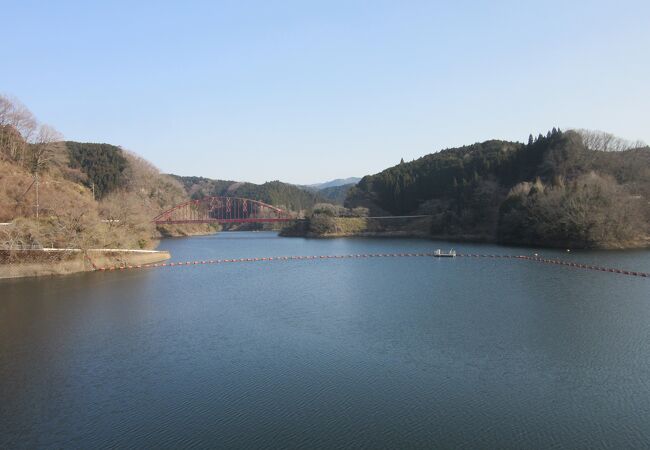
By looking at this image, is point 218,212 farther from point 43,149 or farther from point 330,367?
point 330,367

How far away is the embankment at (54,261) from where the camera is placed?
1089 inches

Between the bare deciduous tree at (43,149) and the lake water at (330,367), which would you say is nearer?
the lake water at (330,367)

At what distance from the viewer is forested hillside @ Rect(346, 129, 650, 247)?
4053cm

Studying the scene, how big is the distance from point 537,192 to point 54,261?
4102 centimetres

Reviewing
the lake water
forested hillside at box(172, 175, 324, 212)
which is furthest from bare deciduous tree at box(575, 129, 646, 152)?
forested hillside at box(172, 175, 324, 212)

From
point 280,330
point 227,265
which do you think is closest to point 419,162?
point 227,265

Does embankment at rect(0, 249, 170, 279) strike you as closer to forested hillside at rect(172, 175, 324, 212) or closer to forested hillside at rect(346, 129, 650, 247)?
forested hillside at rect(346, 129, 650, 247)

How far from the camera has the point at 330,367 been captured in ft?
40.2

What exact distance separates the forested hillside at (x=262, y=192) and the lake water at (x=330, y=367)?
94.8 metres

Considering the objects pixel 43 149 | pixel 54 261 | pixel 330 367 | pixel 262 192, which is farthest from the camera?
pixel 262 192

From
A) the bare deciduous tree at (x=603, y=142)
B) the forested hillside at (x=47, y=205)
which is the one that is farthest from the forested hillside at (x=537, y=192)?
the forested hillside at (x=47, y=205)

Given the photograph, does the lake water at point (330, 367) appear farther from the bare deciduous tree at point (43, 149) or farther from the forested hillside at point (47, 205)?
the bare deciduous tree at point (43, 149)

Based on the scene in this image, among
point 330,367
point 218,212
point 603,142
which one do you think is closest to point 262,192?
point 218,212

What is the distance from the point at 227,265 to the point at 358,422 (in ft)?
92.7
